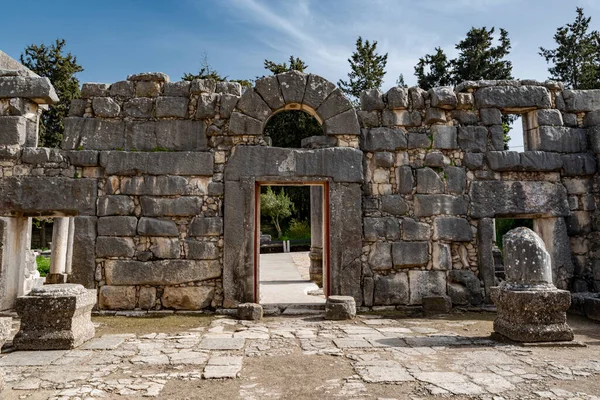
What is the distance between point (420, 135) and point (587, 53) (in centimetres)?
2457

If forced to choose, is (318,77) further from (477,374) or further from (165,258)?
(477,374)

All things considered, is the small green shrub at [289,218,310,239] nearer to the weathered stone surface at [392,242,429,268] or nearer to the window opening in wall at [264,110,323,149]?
the window opening in wall at [264,110,323,149]

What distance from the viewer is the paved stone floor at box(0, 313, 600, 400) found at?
12.3 feet

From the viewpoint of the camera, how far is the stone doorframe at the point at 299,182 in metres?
7.68

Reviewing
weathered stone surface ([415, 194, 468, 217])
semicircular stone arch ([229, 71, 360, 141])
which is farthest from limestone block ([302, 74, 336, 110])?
weathered stone surface ([415, 194, 468, 217])

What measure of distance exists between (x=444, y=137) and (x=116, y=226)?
20.9 feet

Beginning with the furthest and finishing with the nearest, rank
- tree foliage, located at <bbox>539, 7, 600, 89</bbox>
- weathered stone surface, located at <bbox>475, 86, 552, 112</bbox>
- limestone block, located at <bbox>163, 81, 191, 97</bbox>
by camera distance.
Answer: tree foliage, located at <bbox>539, 7, 600, 89</bbox>
weathered stone surface, located at <bbox>475, 86, 552, 112</bbox>
limestone block, located at <bbox>163, 81, 191, 97</bbox>

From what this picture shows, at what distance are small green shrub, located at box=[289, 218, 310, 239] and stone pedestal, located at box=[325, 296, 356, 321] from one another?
73.8 ft

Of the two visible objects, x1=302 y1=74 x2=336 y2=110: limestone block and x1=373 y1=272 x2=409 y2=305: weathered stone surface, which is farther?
x1=302 y1=74 x2=336 y2=110: limestone block

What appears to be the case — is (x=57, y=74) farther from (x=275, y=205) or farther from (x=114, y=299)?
(x=114, y=299)

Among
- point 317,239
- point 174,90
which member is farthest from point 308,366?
point 317,239

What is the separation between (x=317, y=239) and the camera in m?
12.6

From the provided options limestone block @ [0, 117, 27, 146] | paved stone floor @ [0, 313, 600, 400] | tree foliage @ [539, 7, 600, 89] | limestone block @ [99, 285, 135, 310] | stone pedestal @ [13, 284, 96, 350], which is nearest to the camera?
paved stone floor @ [0, 313, 600, 400]

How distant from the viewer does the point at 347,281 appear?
778 cm
